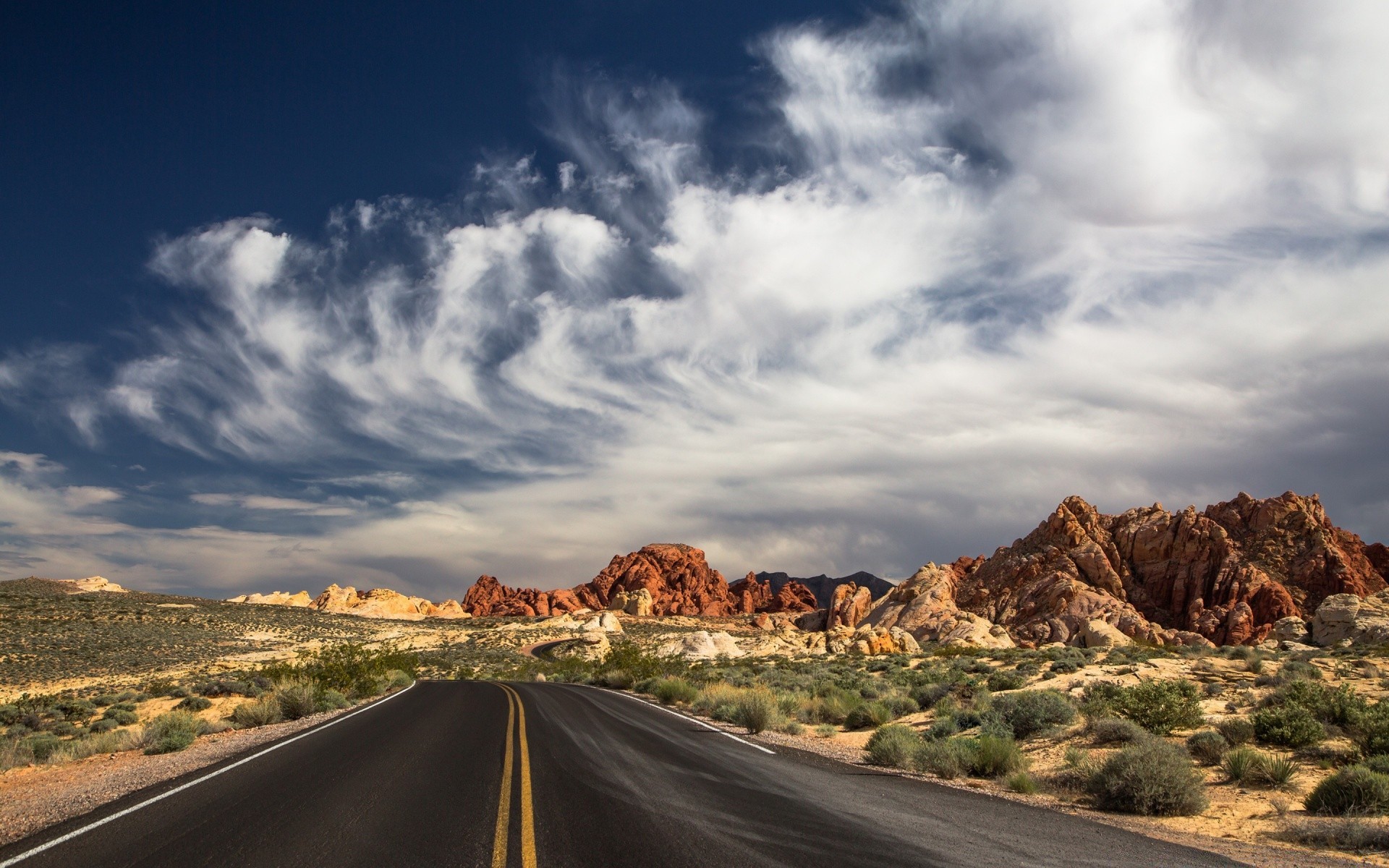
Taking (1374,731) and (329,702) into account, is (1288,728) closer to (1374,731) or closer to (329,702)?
(1374,731)

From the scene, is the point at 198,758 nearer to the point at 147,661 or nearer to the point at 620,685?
the point at 620,685

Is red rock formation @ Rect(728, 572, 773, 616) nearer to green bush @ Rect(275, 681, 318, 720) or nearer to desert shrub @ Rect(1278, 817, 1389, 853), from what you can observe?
green bush @ Rect(275, 681, 318, 720)

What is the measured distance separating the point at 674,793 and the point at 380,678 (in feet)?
84.1

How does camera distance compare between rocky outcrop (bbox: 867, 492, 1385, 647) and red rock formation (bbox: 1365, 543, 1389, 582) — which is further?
red rock formation (bbox: 1365, 543, 1389, 582)

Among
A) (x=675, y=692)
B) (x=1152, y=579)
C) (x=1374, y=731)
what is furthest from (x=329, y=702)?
(x=1152, y=579)

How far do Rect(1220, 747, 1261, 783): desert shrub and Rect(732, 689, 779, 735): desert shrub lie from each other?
9.41 metres

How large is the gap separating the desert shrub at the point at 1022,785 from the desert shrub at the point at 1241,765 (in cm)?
271

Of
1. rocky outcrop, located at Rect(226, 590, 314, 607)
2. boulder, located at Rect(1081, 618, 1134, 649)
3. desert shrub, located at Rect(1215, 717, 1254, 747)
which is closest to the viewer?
desert shrub, located at Rect(1215, 717, 1254, 747)

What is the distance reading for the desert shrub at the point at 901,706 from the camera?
1991cm

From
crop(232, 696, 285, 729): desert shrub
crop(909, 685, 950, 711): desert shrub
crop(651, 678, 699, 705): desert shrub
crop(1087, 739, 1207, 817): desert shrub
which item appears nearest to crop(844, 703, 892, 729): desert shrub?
crop(909, 685, 950, 711): desert shrub

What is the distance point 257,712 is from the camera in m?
19.2

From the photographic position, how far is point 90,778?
11.5m

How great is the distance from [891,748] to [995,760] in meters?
1.76

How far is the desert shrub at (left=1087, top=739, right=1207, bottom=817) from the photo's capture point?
887cm
